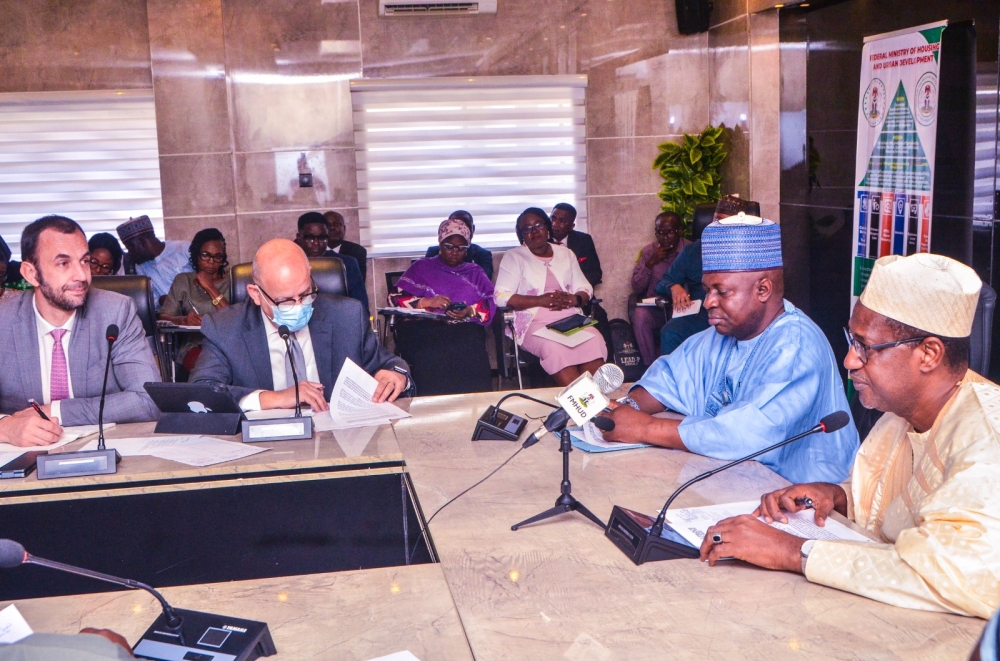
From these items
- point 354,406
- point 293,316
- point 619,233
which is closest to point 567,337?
point 619,233

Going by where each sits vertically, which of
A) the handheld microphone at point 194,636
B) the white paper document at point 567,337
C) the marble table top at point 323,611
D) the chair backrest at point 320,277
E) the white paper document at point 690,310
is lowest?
the white paper document at point 567,337

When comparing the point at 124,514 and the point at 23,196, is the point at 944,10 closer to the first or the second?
the point at 124,514

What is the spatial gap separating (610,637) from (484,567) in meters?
0.37

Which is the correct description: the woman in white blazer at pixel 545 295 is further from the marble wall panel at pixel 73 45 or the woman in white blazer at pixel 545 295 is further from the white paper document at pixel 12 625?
the white paper document at pixel 12 625

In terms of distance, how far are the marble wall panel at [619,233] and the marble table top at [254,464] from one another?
4.81 metres

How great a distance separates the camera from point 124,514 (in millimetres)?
2600

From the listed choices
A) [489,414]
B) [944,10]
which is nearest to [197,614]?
[489,414]

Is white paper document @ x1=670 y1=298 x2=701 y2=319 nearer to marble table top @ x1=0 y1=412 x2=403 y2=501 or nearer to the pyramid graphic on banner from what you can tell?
the pyramid graphic on banner

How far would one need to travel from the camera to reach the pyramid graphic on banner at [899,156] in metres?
4.68

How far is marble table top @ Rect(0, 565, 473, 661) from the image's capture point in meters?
1.56

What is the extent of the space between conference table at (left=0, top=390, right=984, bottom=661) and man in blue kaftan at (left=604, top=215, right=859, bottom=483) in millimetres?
228

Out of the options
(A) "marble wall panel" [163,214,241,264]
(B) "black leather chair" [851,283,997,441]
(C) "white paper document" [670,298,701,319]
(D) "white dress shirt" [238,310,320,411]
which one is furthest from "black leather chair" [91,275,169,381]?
(C) "white paper document" [670,298,701,319]

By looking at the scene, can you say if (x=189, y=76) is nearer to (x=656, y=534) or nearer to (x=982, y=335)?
(x=982, y=335)

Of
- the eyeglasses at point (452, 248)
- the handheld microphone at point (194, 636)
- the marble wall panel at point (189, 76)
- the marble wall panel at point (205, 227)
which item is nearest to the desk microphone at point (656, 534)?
the handheld microphone at point (194, 636)
